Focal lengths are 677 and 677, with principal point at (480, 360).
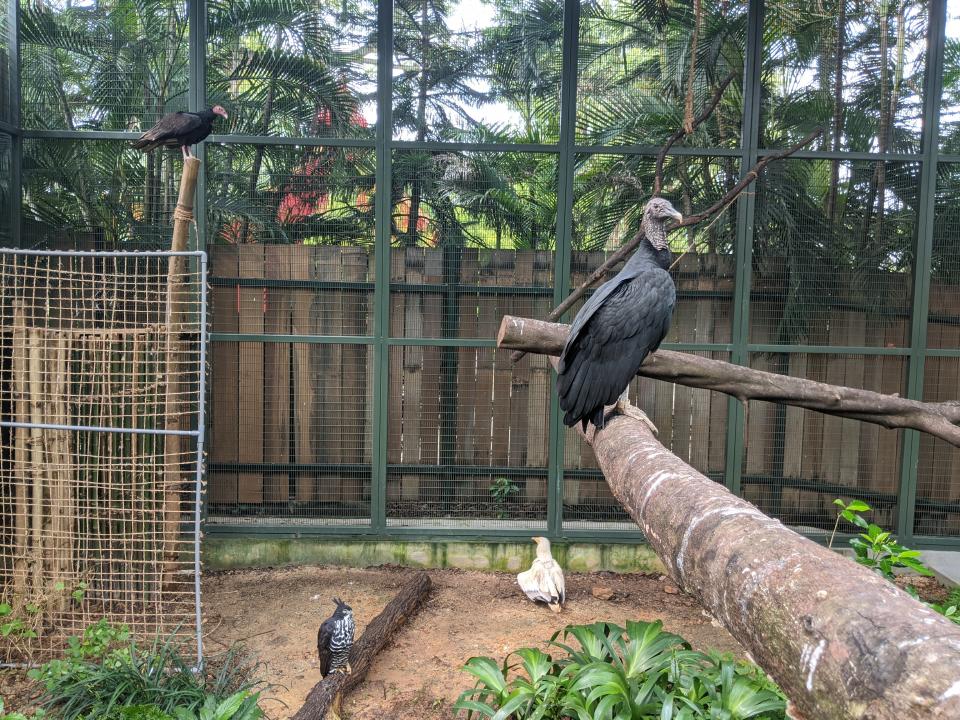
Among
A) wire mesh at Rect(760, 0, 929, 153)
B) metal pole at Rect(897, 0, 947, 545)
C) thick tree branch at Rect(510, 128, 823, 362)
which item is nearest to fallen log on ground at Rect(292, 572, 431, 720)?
thick tree branch at Rect(510, 128, 823, 362)

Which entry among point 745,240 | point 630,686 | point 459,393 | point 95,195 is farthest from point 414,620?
point 95,195

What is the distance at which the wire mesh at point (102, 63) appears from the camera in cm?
445

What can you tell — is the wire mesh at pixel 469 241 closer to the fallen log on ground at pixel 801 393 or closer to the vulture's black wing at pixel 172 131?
the vulture's black wing at pixel 172 131

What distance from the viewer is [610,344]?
8.82 ft

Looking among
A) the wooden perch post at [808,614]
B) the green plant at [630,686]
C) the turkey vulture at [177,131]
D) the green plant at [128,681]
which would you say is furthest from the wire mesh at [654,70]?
the green plant at [128,681]

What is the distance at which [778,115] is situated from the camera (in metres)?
4.70

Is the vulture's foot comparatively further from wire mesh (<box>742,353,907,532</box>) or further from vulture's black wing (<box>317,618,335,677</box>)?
wire mesh (<box>742,353,907,532</box>)

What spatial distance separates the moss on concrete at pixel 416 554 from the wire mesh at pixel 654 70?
290 cm

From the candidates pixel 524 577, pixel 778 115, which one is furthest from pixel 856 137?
pixel 524 577

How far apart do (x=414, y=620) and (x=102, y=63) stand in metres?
4.11

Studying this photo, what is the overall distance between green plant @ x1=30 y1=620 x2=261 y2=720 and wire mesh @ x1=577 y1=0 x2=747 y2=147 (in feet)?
12.9

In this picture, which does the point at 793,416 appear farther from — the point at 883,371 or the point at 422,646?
the point at 422,646

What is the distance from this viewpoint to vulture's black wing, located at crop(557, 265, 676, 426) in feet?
8.75

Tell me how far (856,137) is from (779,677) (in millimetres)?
4708
